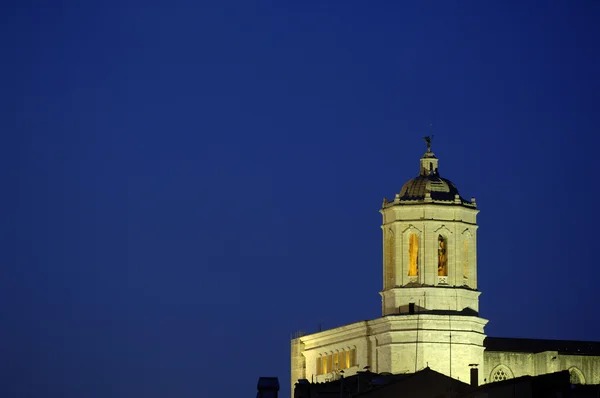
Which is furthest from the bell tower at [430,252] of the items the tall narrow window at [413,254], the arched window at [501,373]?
the arched window at [501,373]

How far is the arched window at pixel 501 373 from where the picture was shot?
124 meters

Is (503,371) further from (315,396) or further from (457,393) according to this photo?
(457,393)

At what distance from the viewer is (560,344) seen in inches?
5197

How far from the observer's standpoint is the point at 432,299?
401 ft

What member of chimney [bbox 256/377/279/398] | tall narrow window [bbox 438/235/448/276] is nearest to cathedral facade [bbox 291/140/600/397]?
tall narrow window [bbox 438/235/448/276]

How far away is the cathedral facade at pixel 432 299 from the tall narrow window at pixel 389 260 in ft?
0.18

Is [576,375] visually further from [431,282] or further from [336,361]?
[336,361]

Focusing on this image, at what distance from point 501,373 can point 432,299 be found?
6172mm

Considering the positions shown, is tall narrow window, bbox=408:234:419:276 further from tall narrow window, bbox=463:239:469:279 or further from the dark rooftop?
the dark rooftop

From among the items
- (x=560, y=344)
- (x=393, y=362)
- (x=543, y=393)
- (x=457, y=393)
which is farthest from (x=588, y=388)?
(x=560, y=344)

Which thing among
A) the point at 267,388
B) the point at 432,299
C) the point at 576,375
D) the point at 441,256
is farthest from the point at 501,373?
the point at 267,388

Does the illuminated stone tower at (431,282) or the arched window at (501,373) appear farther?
the arched window at (501,373)

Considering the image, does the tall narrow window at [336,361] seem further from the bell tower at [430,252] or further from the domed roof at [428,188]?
the domed roof at [428,188]

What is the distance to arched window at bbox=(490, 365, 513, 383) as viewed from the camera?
124 meters
